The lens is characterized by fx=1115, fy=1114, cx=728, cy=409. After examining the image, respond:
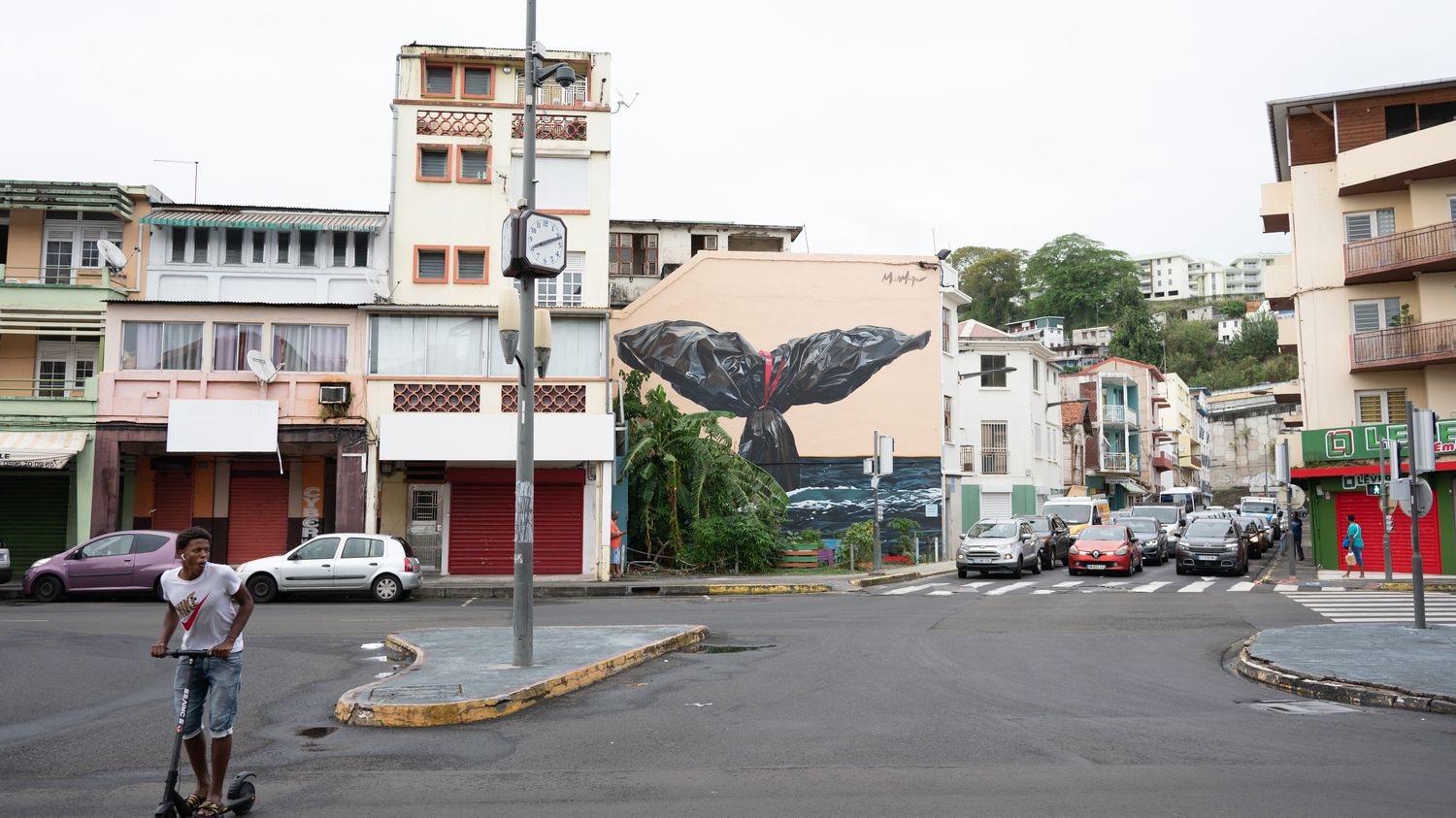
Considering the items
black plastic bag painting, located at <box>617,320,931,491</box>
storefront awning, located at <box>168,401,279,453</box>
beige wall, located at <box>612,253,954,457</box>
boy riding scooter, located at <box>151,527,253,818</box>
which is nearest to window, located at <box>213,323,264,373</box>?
storefront awning, located at <box>168,401,279,453</box>


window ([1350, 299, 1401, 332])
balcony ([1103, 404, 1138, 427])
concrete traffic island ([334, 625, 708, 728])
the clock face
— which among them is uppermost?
window ([1350, 299, 1401, 332])

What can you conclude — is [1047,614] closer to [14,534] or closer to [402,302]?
[402,302]

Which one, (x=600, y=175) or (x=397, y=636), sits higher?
(x=600, y=175)

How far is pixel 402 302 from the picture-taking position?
31.2 m

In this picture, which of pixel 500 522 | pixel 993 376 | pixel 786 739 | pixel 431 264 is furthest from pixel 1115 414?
pixel 786 739

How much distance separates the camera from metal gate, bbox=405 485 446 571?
1216 inches

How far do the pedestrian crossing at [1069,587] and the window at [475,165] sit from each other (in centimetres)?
1649

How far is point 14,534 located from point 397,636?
20.8 m

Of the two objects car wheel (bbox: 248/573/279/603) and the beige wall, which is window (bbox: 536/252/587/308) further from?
car wheel (bbox: 248/573/279/603)

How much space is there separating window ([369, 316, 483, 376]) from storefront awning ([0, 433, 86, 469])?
7469 mm

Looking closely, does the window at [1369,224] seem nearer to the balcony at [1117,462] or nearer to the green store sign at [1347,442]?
the green store sign at [1347,442]

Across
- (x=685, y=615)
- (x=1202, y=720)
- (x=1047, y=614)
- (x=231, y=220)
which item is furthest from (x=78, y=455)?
(x=1202, y=720)

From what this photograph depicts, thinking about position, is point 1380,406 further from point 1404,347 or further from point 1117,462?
point 1117,462

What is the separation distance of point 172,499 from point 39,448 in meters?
3.68
